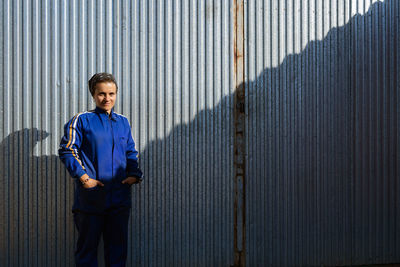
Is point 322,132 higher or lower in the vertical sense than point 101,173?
higher

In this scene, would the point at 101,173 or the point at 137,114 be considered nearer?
the point at 101,173

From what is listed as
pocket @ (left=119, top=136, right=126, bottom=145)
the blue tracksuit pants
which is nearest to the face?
pocket @ (left=119, top=136, right=126, bottom=145)

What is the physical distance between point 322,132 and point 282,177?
63 cm

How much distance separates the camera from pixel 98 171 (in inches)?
123

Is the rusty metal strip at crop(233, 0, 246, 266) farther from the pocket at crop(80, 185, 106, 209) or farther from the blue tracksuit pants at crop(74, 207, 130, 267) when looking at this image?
the pocket at crop(80, 185, 106, 209)

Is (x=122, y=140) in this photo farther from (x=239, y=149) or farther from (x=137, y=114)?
(x=239, y=149)

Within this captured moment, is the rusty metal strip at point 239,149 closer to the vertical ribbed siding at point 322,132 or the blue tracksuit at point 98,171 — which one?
the vertical ribbed siding at point 322,132

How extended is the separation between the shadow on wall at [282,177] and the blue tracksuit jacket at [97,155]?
510mm

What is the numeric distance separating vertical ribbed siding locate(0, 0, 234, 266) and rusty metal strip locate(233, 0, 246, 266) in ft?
0.23

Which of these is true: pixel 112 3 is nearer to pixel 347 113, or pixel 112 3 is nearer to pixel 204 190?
pixel 204 190

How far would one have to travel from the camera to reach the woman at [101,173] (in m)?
3.10

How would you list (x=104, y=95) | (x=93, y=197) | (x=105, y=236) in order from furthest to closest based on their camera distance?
1. (x=105, y=236)
2. (x=104, y=95)
3. (x=93, y=197)

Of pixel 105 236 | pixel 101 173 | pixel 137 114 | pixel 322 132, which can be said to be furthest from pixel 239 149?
pixel 105 236

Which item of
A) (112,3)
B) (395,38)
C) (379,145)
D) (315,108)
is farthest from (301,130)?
(112,3)
